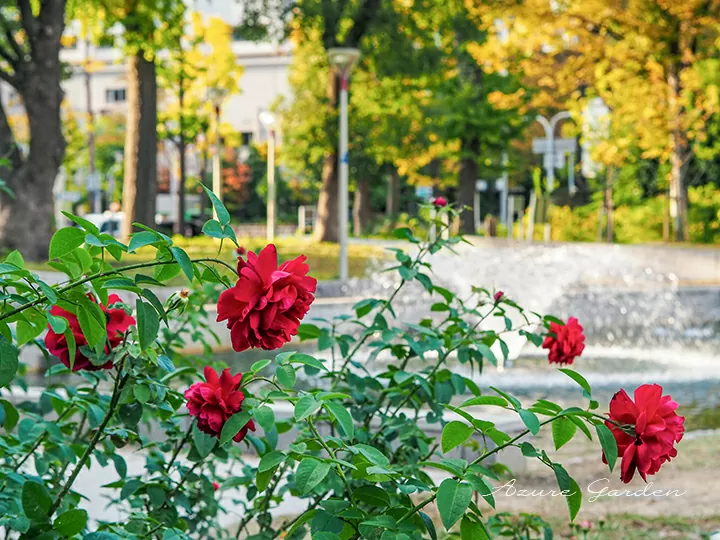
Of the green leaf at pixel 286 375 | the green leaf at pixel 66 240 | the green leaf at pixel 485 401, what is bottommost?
the green leaf at pixel 485 401

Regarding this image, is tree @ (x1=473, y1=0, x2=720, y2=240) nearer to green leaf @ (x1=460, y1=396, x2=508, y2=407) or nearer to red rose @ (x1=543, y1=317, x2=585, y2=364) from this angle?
red rose @ (x1=543, y1=317, x2=585, y2=364)

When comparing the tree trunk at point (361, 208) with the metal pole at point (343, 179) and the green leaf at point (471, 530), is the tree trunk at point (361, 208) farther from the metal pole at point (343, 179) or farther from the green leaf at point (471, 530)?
the green leaf at point (471, 530)

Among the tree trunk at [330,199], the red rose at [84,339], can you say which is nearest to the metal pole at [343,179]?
the tree trunk at [330,199]

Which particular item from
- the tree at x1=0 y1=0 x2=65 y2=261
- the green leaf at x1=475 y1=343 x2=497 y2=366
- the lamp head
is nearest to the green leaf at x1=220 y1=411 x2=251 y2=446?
the green leaf at x1=475 y1=343 x2=497 y2=366

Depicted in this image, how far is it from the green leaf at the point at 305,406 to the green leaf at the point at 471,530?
1.02 feet

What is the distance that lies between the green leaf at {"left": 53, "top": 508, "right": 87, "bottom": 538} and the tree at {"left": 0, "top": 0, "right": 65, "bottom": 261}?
52.9 feet

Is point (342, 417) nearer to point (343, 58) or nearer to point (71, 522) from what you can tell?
point (71, 522)

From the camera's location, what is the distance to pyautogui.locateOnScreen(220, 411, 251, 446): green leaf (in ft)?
6.48

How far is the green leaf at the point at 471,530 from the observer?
5.98ft

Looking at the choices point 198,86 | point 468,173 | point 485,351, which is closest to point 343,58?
point 485,351

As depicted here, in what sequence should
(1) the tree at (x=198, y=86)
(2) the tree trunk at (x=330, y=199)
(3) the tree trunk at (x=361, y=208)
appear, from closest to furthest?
(2) the tree trunk at (x=330, y=199)
(1) the tree at (x=198, y=86)
(3) the tree trunk at (x=361, y=208)

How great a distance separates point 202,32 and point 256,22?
495 inches

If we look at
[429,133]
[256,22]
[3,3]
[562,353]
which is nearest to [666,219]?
[429,133]

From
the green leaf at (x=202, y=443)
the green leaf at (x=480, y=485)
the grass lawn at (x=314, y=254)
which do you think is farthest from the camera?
the grass lawn at (x=314, y=254)
